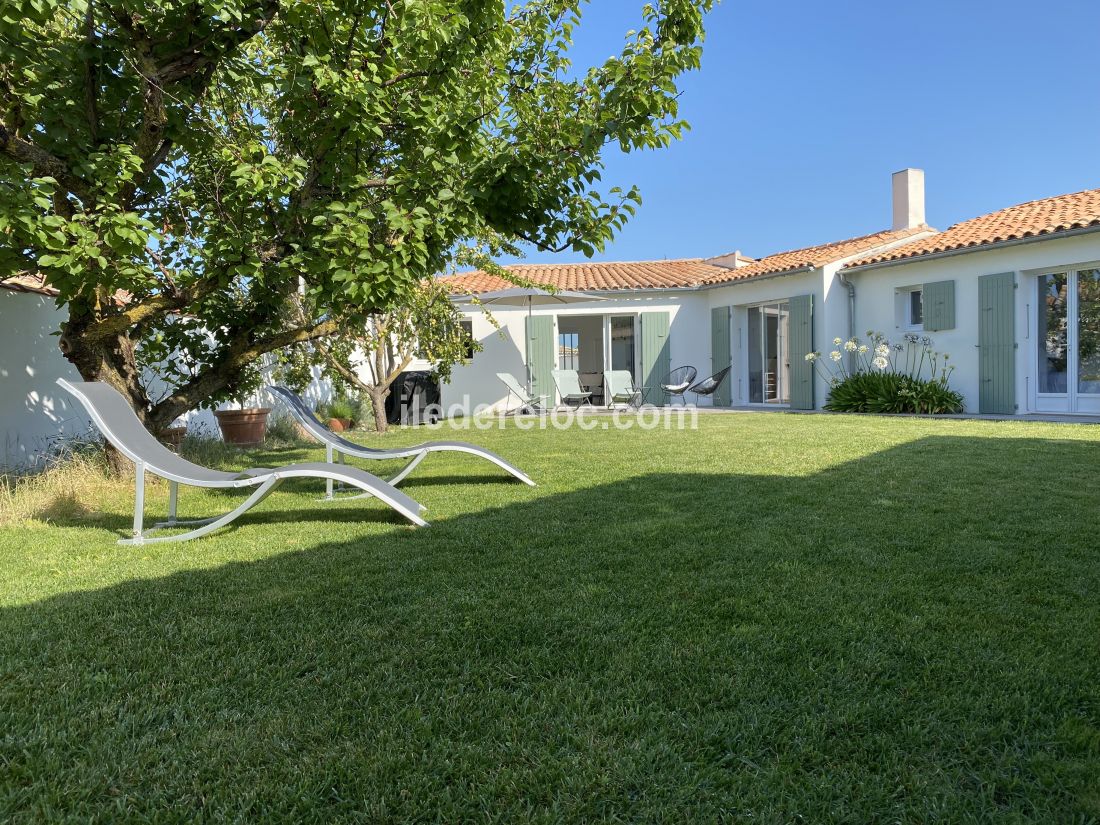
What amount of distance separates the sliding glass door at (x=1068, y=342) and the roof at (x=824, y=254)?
12.5ft

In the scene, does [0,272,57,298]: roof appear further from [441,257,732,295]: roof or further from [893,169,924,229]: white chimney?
[893,169,924,229]: white chimney

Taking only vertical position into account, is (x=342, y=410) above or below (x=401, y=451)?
above

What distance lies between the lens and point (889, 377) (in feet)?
40.3

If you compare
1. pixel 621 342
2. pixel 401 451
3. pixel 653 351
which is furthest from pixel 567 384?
pixel 401 451

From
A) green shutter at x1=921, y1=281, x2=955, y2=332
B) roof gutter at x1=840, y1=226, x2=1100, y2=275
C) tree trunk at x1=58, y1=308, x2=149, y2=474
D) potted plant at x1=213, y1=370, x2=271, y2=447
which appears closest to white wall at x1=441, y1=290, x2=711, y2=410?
roof gutter at x1=840, y1=226, x2=1100, y2=275

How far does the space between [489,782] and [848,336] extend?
13.8 metres

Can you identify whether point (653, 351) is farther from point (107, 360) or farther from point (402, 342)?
point (107, 360)

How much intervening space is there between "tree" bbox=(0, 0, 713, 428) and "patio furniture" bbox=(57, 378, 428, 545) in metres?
0.76

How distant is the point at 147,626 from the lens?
2623 mm

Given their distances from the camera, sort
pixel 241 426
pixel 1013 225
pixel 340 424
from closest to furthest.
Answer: pixel 241 426 < pixel 340 424 < pixel 1013 225

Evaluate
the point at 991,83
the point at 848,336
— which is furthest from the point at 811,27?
the point at 848,336

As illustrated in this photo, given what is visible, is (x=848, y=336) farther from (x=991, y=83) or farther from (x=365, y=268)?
(x=365, y=268)

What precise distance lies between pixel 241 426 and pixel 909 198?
559 inches

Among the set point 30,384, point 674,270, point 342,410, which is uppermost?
point 674,270
